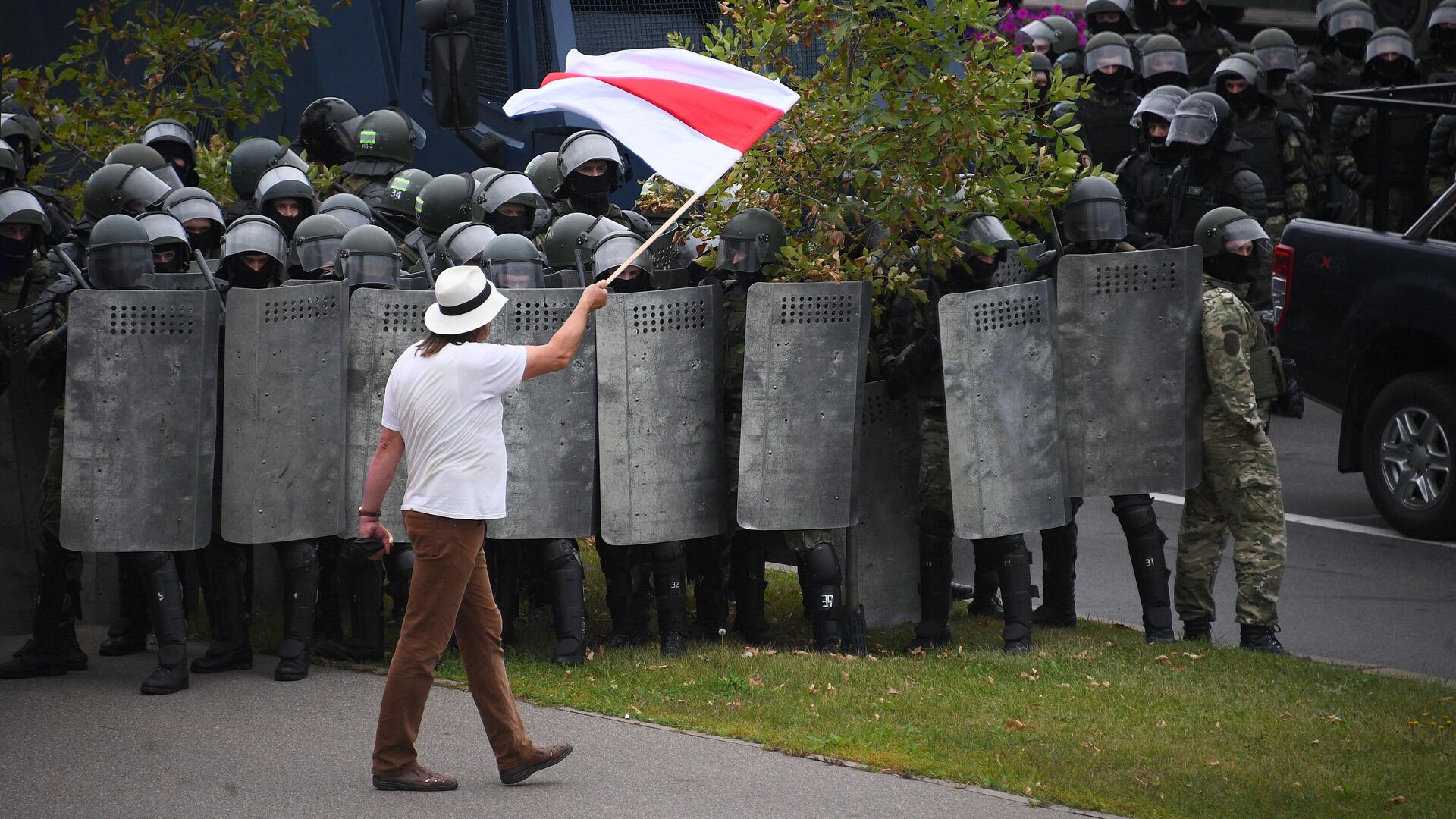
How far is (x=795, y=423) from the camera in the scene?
24.2ft

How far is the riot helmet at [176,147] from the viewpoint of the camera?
11.1 m

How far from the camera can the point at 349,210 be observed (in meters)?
8.74

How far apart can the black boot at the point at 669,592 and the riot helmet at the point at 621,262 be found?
1147 millimetres

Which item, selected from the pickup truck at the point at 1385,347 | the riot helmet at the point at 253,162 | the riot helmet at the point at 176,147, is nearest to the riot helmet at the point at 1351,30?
the pickup truck at the point at 1385,347

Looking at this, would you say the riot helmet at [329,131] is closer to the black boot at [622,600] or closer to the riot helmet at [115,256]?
the riot helmet at [115,256]

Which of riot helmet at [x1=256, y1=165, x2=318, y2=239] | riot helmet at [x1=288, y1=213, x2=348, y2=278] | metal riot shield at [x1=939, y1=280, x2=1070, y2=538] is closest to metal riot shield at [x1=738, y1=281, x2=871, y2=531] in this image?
metal riot shield at [x1=939, y1=280, x2=1070, y2=538]

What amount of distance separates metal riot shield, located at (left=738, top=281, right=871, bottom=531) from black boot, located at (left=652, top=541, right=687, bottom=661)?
0.42 metres

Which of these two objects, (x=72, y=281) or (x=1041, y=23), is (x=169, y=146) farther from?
(x=1041, y=23)

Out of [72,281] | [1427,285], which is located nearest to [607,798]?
[72,281]

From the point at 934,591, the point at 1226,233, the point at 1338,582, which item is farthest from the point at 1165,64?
the point at 934,591

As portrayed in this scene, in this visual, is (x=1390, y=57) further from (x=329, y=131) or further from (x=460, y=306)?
(x=460, y=306)

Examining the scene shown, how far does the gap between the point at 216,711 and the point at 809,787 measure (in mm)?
2397

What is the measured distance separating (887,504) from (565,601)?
156 cm

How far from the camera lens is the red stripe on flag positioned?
21.6 feet
